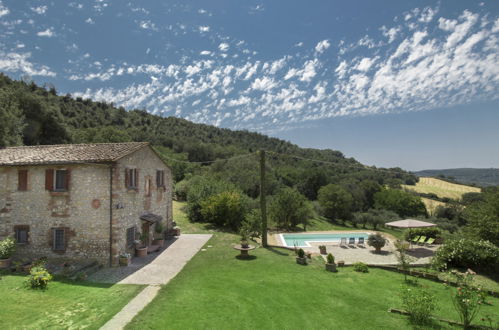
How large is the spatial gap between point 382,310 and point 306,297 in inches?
101

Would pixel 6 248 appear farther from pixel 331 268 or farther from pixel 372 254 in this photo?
pixel 372 254

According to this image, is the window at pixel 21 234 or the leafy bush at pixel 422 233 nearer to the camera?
the window at pixel 21 234

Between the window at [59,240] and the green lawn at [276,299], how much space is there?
645 centimetres

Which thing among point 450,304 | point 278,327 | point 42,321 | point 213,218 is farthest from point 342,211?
point 42,321

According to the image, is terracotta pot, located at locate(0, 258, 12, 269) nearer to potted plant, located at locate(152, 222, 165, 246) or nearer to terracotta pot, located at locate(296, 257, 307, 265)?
potted plant, located at locate(152, 222, 165, 246)

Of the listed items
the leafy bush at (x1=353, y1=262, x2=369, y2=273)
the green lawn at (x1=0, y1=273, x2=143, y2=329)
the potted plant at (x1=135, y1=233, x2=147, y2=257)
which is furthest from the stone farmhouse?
the leafy bush at (x1=353, y1=262, x2=369, y2=273)

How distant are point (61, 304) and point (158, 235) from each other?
9580 millimetres

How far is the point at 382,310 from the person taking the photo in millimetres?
9344

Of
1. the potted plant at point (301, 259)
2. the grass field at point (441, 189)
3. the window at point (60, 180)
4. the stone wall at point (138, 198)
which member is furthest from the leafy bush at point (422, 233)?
the grass field at point (441, 189)

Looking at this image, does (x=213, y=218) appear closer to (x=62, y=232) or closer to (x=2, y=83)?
(x=62, y=232)

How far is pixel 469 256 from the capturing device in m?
14.3

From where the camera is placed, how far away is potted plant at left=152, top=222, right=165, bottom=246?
701 inches

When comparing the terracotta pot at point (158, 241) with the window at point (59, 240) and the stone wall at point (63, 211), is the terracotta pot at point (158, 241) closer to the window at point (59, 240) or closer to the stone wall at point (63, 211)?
the stone wall at point (63, 211)

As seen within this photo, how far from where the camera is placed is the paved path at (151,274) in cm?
856
